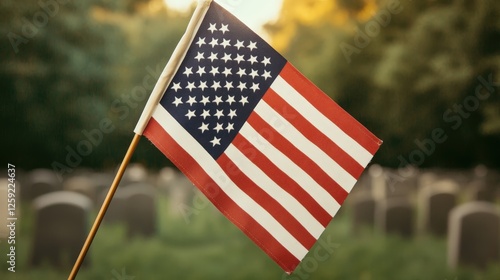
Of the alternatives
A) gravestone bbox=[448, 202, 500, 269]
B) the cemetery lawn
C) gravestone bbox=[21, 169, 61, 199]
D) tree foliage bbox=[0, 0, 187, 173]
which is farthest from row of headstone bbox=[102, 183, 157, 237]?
tree foliage bbox=[0, 0, 187, 173]

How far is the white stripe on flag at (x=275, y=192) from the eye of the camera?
11.0 feet

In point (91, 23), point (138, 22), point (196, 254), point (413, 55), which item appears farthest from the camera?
point (138, 22)

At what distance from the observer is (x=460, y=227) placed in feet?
25.0

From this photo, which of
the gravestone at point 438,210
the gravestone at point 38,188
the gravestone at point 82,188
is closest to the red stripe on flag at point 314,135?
the gravestone at point 438,210

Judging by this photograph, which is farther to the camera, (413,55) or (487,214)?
(413,55)

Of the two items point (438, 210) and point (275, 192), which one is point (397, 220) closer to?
point (438, 210)

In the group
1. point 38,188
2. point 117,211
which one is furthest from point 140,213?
point 38,188

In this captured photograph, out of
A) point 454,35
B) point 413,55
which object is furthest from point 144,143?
point 454,35

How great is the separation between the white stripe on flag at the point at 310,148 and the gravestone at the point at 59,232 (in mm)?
4294

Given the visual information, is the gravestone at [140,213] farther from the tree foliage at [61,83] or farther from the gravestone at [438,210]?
the tree foliage at [61,83]

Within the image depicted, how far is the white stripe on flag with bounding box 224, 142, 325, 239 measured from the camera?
3.35m

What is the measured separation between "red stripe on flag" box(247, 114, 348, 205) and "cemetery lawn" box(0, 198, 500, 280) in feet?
11.9

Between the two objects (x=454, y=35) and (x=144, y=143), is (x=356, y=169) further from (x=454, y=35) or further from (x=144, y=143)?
(x=144, y=143)

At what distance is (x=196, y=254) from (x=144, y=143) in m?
19.1
